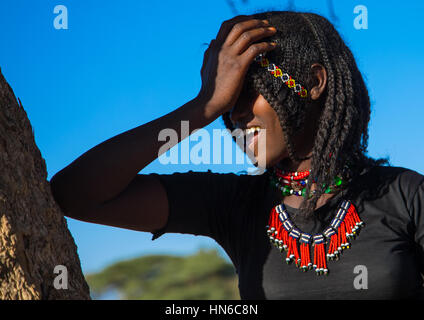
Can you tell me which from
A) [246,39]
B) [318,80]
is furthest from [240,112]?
[318,80]

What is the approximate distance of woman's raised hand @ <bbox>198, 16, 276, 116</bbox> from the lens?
9.44 ft

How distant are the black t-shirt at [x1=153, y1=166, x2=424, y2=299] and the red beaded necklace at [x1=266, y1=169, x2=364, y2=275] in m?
0.03

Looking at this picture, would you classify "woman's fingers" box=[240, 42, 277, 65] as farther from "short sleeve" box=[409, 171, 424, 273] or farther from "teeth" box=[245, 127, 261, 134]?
"short sleeve" box=[409, 171, 424, 273]

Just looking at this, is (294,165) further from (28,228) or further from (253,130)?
(28,228)

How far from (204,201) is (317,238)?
0.65 meters

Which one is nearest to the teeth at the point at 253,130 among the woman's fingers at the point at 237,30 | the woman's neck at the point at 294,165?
the woman's neck at the point at 294,165

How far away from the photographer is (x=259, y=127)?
308cm

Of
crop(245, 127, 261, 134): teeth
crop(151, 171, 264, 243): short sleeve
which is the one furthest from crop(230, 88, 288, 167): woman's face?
crop(151, 171, 264, 243): short sleeve

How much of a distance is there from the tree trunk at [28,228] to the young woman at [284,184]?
31 centimetres

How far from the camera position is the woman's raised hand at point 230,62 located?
2.88 meters

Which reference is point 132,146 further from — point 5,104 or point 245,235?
point 245,235

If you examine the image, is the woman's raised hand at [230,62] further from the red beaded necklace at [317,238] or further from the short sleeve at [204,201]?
the red beaded necklace at [317,238]

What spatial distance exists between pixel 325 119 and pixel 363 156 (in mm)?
390

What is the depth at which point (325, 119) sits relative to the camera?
10.5 ft
